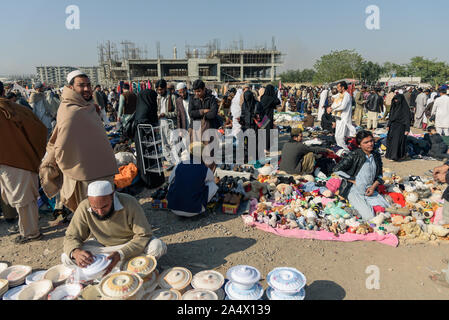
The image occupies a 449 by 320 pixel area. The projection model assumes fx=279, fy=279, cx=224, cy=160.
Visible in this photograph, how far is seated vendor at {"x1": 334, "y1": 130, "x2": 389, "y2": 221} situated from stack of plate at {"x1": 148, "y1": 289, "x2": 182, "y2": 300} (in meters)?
2.81

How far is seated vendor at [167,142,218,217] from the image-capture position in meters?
3.82

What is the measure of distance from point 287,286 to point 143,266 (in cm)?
118

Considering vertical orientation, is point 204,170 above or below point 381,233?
above

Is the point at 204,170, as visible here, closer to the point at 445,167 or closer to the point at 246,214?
the point at 246,214

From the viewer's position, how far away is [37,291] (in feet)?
7.54

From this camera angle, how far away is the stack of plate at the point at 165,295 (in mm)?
2135

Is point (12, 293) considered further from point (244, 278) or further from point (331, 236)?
point (331, 236)

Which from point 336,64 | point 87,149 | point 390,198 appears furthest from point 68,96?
point 336,64

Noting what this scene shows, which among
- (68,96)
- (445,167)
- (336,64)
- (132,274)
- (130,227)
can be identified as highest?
(336,64)

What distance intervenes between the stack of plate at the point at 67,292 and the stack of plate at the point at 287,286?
1.55 metres

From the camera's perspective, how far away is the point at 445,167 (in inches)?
118

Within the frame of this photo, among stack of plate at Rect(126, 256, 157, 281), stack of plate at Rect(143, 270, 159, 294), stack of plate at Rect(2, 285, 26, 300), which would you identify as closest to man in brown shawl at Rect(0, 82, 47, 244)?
stack of plate at Rect(2, 285, 26, 300)

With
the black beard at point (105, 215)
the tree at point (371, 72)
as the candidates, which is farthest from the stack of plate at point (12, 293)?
the tree at point (371, 72)

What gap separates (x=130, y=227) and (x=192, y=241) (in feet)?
3.73
